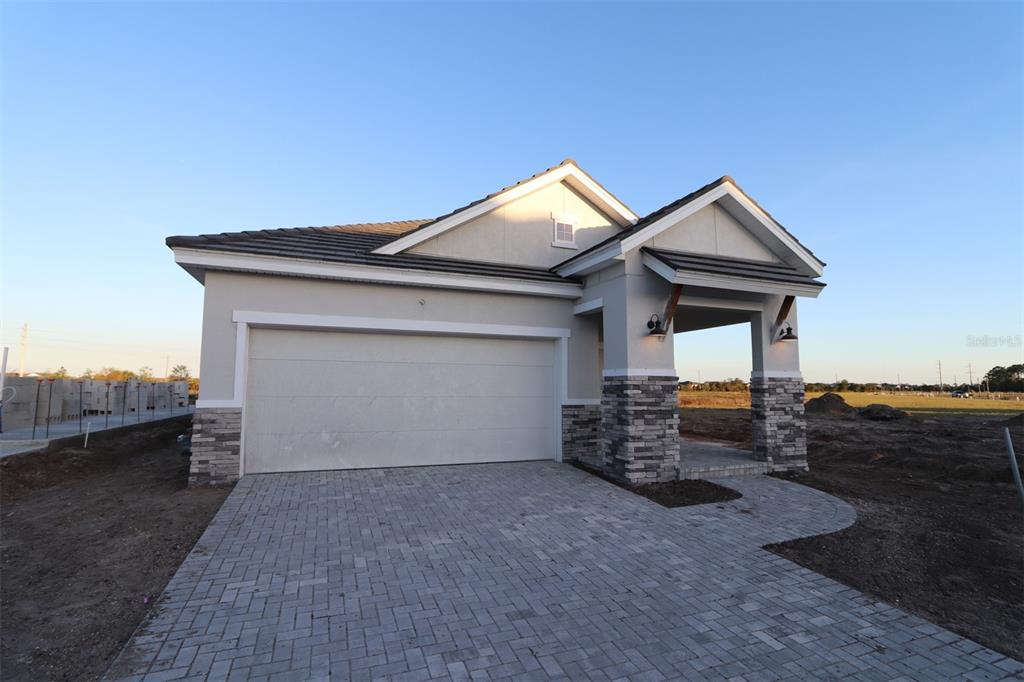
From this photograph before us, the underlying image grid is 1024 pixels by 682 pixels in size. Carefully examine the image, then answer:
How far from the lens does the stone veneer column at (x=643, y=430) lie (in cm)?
805

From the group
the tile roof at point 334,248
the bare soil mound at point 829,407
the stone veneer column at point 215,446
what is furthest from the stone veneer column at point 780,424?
the bare soil mound at point 829,407

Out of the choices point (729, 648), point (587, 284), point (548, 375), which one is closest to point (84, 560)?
point (729, 648)

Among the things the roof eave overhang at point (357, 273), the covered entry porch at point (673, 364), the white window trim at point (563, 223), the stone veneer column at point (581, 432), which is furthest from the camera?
the white window trim at point (563, 223)

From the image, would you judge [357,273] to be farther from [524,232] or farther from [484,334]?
[524,232]

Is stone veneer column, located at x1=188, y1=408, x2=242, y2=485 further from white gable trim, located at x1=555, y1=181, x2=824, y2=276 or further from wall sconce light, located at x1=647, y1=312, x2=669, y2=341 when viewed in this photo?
wall sconce light, located at x1=647, y1=312, x2=669, y2=341

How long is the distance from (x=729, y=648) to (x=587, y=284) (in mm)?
7263

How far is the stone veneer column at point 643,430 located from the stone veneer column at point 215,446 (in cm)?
645

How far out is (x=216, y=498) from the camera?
6867 millimetres

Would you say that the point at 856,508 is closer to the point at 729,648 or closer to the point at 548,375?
the point at 729,648

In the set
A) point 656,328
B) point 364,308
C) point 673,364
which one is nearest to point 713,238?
point 656,328

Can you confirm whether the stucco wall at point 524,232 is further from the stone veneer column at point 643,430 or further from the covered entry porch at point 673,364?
the stone veneer column at point 643,430

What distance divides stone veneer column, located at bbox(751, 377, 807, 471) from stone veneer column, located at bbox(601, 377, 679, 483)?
7.22 ft

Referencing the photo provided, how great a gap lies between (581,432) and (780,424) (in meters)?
3.93

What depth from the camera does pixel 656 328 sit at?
833cm
